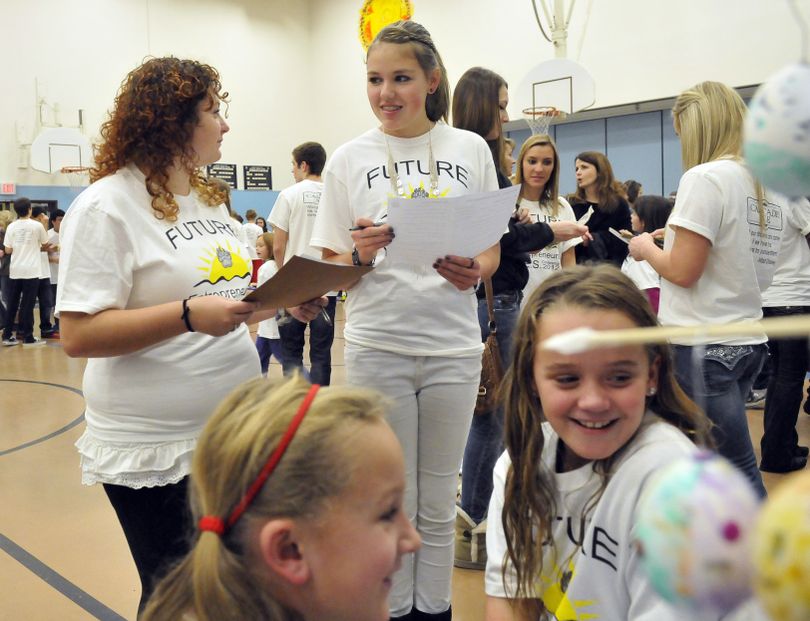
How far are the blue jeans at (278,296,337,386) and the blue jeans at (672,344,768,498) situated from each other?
8.28 feet

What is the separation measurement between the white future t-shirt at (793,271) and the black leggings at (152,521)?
303 centimetres

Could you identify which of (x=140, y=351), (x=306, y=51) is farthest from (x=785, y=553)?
(x=306, y=51)

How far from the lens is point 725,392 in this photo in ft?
6.76

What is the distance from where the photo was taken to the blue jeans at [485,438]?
99.8 inches

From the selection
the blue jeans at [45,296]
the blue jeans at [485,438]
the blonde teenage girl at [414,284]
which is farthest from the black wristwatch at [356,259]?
the blue jeans at [45,296]

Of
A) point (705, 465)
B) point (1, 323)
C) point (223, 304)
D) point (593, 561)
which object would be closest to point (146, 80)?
point (223, 304)

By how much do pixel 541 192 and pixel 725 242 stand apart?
54.4 inches

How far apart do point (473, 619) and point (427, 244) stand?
4.29ft

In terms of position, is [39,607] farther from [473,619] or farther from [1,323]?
[1,323]

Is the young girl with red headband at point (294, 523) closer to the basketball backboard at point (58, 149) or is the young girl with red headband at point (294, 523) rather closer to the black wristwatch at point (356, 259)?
the black wristwatch at point (356, 259)

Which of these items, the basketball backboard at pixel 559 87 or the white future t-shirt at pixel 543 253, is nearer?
the white future t-shirt at pixel 543 253

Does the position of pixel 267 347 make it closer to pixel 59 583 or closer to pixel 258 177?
pixel 59 583

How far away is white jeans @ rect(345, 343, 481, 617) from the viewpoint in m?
1.88

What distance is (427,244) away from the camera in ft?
5.67
